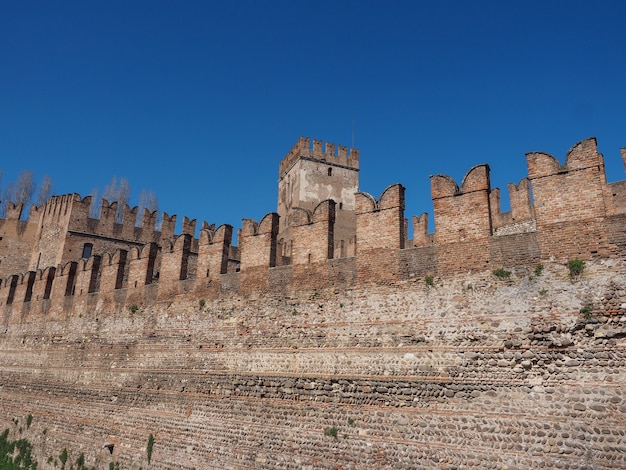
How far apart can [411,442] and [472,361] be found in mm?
1695

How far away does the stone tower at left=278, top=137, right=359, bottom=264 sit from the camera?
34500 mm

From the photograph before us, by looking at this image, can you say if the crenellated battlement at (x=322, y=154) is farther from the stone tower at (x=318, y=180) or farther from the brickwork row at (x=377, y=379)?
the brickwork row at (x=377, y=379)

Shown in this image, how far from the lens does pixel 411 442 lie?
334 inches

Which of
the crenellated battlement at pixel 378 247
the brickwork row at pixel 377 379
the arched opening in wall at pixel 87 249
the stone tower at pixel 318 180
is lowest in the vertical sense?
the brickwork row at pixel 377 379

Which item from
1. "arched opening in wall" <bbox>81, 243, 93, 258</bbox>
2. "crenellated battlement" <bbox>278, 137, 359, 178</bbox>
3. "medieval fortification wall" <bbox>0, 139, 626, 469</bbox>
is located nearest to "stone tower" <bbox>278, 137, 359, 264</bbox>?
"crenellated battlement" <bbox>278, 137, 359, 178</bbox>

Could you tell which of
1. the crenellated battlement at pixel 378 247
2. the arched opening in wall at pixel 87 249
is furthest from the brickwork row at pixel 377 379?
the arched opening in wall at pixel 87 249

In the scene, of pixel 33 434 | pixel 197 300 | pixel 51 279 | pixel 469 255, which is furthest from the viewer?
pixel 51 279

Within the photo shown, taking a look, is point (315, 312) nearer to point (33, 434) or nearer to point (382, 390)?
point (382, 390)

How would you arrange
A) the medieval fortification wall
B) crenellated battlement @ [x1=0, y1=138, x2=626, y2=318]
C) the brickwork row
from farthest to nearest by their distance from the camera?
1. crenellated battlement @ [x1=0, y1=138, x2=626, y2=318]
2. the medieval fortification wall
3. the brickwork row

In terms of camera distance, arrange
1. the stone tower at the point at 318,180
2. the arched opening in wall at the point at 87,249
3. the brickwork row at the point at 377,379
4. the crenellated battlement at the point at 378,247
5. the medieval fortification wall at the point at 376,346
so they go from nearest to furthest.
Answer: the brickwork row at the point at 377,379, the medieval fortification wall at the point at 376,346, the crenellated battlement at the point at 378,247, the arched opening in wall at the point at 87,249, the stone tower at the point at 318,180

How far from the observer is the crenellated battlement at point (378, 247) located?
8312 millimetres

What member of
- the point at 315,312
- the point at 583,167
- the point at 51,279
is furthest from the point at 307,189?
the point at 583,167

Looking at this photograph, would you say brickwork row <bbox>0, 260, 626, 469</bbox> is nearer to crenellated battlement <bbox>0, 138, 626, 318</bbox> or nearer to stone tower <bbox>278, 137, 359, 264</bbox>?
crenellated battlement <bbox>0, 138, 626, 318</bbox>

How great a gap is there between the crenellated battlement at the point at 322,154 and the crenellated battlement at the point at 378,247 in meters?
17.6
